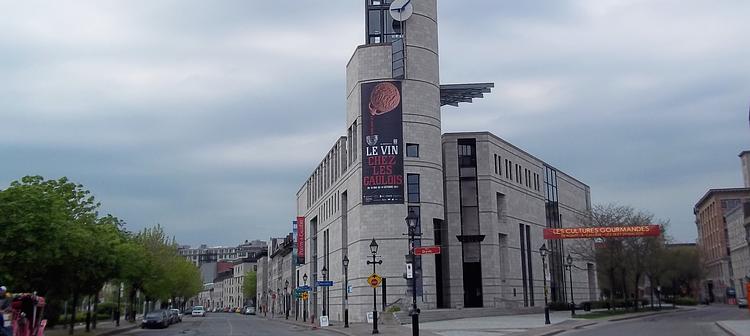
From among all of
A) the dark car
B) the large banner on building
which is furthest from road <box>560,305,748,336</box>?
the dark car

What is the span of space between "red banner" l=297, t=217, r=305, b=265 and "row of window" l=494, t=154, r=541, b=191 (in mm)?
29195

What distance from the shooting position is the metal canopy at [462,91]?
68.6 metres

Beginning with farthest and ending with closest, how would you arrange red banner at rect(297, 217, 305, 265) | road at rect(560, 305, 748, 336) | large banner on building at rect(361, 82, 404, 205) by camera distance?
1. red banner at rect(297, 217, 305, 265)
2. large banner on building at rect(361, 82, 404, 205)
3. road at rect(560, 305, 748, 336)

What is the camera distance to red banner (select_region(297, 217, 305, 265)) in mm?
88688

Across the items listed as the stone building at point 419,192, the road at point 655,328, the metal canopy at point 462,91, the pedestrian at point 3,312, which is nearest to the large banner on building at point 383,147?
the stone building at point 419,192

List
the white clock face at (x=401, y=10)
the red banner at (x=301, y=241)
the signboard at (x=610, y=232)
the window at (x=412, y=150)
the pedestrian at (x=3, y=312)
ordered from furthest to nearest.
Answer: the red banner at (x=301, y=241) < the white clock face at (x=401, y=10) < the window at (x=412, y=150) < the signboard at (x=610, y=232) < the pedestrian at (x=3, y=312)

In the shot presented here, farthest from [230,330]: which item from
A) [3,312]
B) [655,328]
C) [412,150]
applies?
[3,312]

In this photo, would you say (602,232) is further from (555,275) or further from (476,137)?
(555,275)

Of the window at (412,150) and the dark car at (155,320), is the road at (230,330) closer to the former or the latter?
the dark car at (155,320)

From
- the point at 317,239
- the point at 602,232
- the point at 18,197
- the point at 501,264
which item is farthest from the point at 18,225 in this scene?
the point at 317,239

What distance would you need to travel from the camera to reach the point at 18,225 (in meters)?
24.6

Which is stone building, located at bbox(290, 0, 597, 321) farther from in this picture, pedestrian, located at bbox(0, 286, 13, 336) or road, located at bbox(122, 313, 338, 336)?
pedestrian, located at bbox(0, 286, 13, 336)

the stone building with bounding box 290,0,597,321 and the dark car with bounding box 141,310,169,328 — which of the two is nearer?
the dark car with bounding box 141,310,169,328

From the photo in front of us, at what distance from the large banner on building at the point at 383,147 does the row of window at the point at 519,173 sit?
14817 millimetres
